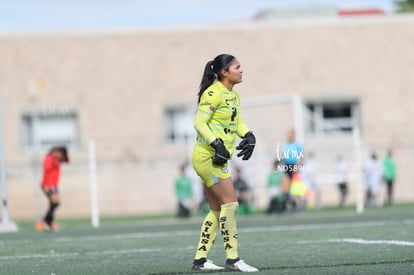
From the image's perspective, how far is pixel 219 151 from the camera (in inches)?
403

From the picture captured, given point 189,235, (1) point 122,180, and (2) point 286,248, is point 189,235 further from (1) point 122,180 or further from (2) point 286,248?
(1) point 122,180

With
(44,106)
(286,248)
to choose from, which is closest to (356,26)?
(44,106)

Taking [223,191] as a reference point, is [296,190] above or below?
below

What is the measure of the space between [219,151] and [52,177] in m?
13.1

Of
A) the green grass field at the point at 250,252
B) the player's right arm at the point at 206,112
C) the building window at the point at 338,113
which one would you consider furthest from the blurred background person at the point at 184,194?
the player's right arm at the point at 206,112

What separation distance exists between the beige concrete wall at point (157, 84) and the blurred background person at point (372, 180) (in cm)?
385

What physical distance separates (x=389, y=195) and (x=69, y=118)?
1285 centimetres

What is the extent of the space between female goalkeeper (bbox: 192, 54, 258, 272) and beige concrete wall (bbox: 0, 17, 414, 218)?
27.6 meters

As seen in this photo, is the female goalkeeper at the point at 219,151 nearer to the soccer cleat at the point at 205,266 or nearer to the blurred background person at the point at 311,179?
the soccer cleat at the point at 205,266

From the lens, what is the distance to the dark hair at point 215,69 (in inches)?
417

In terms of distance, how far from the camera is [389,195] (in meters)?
34.6

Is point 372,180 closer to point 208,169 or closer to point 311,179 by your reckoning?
point 311,179

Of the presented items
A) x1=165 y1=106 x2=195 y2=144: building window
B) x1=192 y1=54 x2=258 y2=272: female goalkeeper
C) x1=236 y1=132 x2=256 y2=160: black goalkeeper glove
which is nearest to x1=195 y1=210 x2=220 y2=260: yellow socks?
x1=192 y1=54 x2=258 y2=272: female goalkeeper

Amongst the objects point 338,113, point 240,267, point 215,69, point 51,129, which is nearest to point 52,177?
point 215,69
